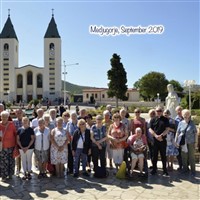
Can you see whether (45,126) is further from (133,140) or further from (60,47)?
(60,47)

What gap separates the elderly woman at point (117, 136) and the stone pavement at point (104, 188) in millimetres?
515

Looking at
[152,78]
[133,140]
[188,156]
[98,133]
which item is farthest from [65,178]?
[152,78]

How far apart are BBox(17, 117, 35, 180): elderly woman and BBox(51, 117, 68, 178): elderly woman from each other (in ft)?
1.69

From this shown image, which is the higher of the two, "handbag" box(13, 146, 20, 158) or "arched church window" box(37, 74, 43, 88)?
"arched church window" box(37, 74, 43, 88)

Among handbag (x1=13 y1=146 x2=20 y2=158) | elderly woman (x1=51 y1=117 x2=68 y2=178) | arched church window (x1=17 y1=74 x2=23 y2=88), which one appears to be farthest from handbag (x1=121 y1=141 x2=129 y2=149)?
arched church window (x1=17 y1=74 x2=23 y2=88)

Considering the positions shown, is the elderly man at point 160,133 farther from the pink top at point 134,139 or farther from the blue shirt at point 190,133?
the blue shirt at point 190,133

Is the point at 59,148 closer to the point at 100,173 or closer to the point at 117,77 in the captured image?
the point at 100,173

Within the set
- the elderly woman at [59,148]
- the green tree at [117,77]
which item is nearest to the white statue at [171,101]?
the elderly woman at [59,148]

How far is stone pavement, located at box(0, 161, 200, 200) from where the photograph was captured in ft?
19.4

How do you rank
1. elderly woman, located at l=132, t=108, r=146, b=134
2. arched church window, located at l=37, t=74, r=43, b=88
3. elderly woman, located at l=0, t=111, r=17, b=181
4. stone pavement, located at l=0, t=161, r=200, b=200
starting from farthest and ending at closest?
arched church window, located at l=37, t=74, r=43, b=88 < elderly woman, located at l=132, t=108, r=146, b=134 < elderly woman, located at l=0, t=111, r=17, b=181 < stone pavement, located at l=0, t=161, r=200, b=200

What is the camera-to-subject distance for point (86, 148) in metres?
7.44

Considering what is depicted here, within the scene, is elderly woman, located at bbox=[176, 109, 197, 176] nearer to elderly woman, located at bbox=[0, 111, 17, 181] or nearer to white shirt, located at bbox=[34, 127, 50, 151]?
white shirt, located at bbox=[34, 127, 50, 151]

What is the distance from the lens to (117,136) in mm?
7402

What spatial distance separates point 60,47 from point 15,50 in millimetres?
12976
